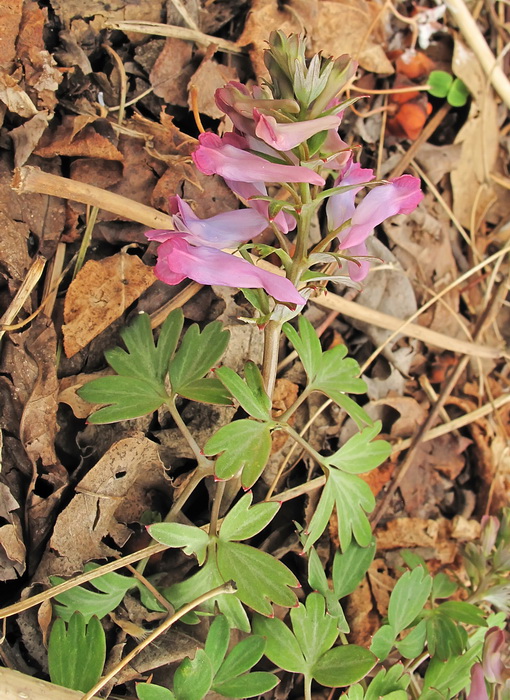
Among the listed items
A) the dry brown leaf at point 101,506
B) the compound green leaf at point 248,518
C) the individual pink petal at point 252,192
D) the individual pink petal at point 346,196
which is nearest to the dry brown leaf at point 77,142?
the individual pink petal at point 252,192

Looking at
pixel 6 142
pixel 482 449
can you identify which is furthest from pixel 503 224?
pixel 6 142

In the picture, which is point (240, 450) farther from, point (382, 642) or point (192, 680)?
point (382, 642)

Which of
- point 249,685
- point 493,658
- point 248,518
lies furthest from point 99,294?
point 493,658

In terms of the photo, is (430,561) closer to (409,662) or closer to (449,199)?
(409,662)

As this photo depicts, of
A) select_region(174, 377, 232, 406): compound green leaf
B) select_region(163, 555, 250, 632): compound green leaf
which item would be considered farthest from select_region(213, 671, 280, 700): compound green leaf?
select_region(174, 377, 232, 406): compound green leaf

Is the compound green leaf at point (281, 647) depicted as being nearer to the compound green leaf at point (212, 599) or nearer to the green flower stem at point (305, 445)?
the compound green leaf at point (212, 599)

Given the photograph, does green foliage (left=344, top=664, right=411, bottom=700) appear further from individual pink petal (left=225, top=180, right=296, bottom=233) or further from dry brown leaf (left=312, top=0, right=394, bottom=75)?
dry brown leaf (left=312, top=0, right=394, bottom=75)
